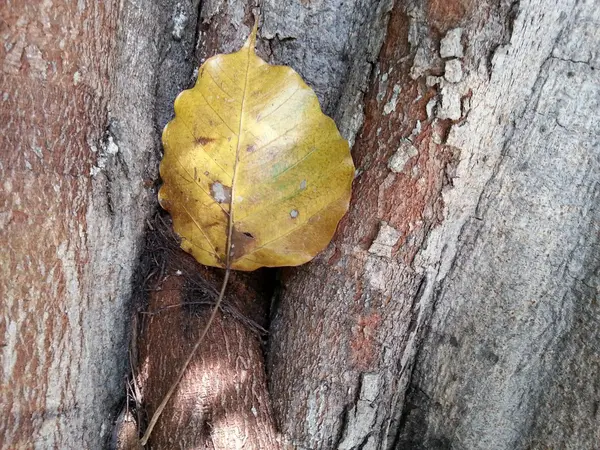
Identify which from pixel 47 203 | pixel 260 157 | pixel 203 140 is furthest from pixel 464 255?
pixel 47 203

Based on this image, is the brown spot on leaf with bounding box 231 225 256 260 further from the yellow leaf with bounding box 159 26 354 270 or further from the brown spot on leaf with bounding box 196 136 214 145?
the brown spot on leaf with bounding box 196 136 214 145

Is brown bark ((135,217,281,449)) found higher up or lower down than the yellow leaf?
lower down

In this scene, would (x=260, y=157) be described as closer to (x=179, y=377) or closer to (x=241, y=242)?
(x=241, y=242)

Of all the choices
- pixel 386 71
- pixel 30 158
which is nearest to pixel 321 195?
pixel 386 71

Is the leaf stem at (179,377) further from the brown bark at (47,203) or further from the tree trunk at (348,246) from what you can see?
the brown bark at (47,203)

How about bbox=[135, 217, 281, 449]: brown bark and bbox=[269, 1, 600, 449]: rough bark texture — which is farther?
bbox=[135, 217, 281, 449]: brown bark

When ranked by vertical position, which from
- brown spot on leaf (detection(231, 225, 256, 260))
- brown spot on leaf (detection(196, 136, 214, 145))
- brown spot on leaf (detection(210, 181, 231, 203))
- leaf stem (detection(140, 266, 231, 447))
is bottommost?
leaf stem (detection(140, 266, 231, 447))

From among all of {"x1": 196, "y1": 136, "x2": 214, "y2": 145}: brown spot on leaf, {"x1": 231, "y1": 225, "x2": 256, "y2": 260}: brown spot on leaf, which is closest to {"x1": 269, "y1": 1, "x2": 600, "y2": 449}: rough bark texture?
{"x1": 231, "y1": 225, "x2": 256, "y2": 260}: brown spot on leaf
